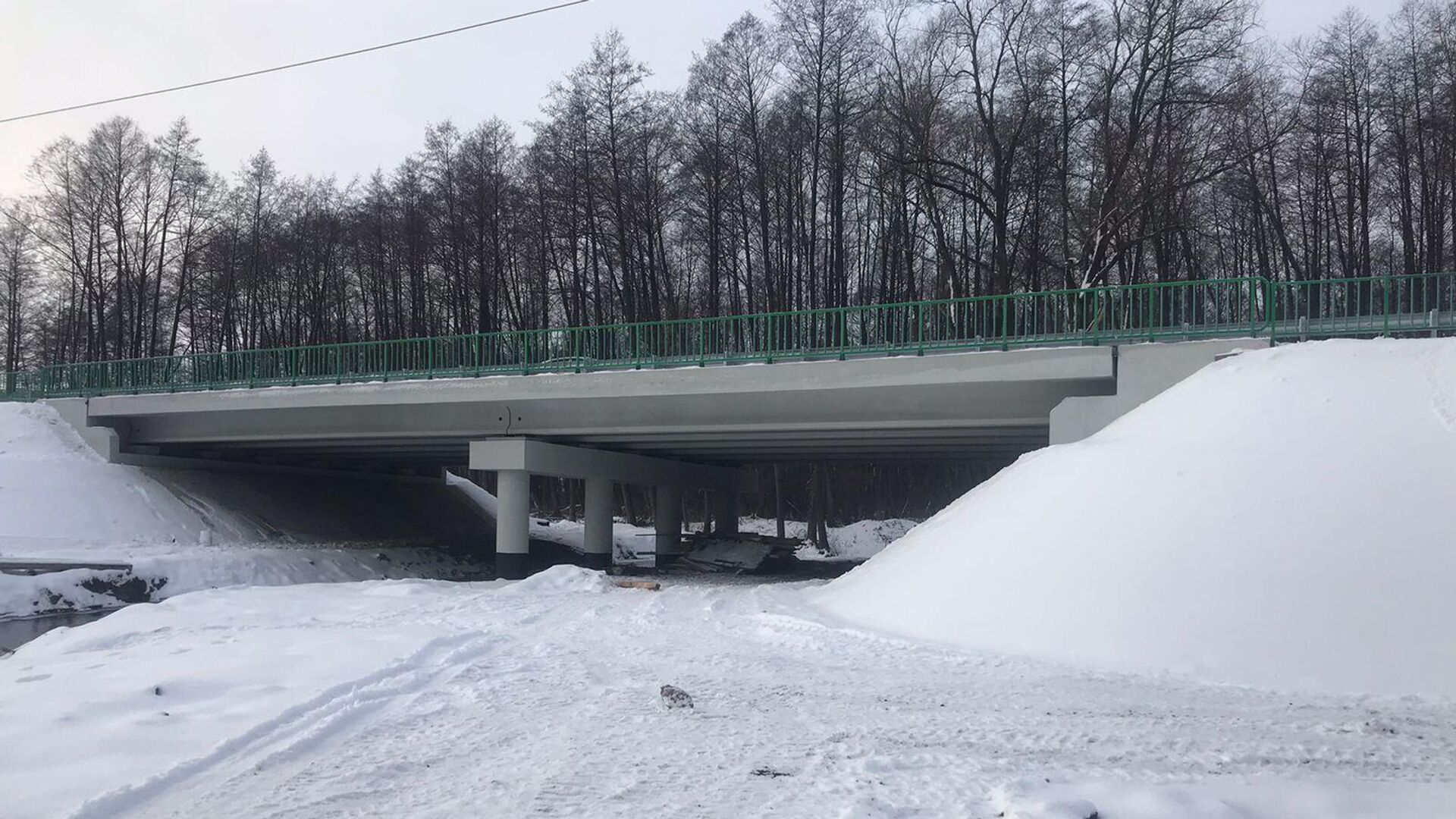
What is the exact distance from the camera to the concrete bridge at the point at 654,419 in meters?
17.5

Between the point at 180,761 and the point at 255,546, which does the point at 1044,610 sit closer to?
the point at 180,761

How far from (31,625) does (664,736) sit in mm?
16002

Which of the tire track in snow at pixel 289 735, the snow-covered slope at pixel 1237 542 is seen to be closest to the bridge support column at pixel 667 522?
the snow-covered slope at pixel 1237 542

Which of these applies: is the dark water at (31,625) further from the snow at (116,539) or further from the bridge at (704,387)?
the bridge at (704,387)

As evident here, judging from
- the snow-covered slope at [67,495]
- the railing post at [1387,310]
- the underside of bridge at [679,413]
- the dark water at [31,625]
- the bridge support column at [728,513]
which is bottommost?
the bridge support column at [728,513]

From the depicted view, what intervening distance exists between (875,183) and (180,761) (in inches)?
1148

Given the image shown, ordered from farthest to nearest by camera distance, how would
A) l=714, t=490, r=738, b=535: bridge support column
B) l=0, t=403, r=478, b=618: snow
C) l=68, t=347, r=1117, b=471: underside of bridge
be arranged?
l=714, t=490, r=738, b=535: bridge support column
l=0, t=403, r=478, b=618: snow
l=68, t=347, r=1117, b=471: underside of bridge

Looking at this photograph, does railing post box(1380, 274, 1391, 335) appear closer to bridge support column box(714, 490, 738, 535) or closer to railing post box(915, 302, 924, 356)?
railing post box(915, 302, 924, 356)

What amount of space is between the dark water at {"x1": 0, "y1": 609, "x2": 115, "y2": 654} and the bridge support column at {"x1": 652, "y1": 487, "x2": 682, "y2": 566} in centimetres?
1522

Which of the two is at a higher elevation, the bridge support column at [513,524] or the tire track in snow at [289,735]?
the tire track in snow at [289,735]

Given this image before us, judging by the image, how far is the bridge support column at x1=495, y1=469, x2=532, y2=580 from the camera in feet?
78.7

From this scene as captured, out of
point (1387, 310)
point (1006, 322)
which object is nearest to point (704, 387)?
point (1006, 322)

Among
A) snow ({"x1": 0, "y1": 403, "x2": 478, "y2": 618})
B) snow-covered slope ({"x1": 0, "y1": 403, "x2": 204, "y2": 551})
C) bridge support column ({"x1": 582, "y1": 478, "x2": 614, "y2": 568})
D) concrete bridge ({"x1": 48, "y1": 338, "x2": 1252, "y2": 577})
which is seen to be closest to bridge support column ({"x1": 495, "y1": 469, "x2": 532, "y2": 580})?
concrete bridge ({"x1": 48, "y1": 338, "x2": 1252, "y2": 577})

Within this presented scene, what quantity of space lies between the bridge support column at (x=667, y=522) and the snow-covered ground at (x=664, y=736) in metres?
20.8
